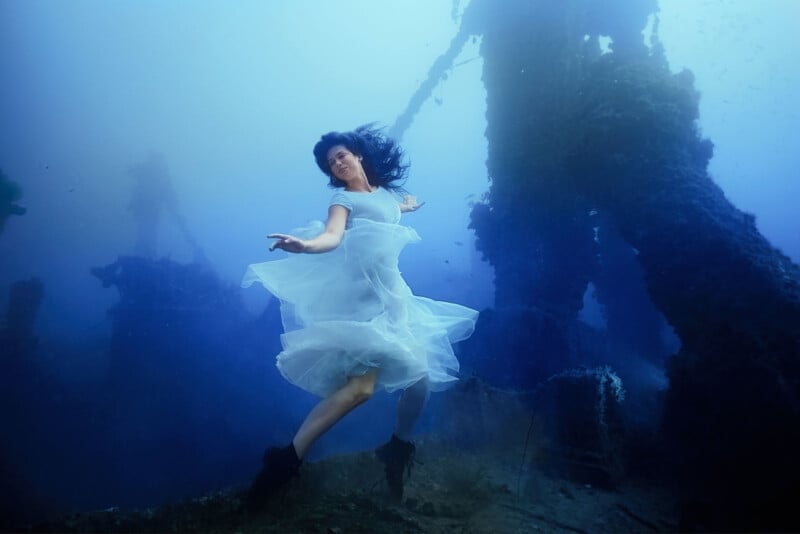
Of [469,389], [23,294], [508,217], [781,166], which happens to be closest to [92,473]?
[23,294]

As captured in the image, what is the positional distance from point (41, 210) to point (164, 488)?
6668 millimetres

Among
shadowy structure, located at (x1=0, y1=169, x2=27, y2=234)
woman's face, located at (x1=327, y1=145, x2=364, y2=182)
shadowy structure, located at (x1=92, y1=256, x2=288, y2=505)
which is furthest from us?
shadowy structure, located at (x1=92, y1=256, x2=288, y2=505)

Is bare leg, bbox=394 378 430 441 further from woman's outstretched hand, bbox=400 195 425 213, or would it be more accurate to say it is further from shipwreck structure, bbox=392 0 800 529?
shipwreck structure, bbox=392 0 800 529

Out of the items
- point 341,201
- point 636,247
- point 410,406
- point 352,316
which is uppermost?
point 636,247

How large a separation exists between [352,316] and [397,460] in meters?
1.33

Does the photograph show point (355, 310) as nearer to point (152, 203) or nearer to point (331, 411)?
point (331, 411)

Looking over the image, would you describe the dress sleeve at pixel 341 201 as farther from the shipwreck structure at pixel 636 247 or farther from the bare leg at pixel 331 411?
the shipwreck structure at pixel 636 247

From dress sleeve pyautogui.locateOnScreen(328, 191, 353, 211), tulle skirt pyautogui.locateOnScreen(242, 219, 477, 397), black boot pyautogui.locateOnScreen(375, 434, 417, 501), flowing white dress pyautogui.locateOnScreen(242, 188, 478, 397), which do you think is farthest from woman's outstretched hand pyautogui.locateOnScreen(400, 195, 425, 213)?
black boot pyautogui.locateOnScreen(375, 434, 417, 501)

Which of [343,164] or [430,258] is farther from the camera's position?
[430,258]

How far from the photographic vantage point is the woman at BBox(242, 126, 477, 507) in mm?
2432

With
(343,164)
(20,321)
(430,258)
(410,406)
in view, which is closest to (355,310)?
(410,406)

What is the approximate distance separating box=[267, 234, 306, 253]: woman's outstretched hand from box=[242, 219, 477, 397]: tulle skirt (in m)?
0.57

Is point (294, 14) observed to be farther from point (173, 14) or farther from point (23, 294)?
point (23, 294)

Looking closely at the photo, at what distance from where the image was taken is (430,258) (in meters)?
14.0
